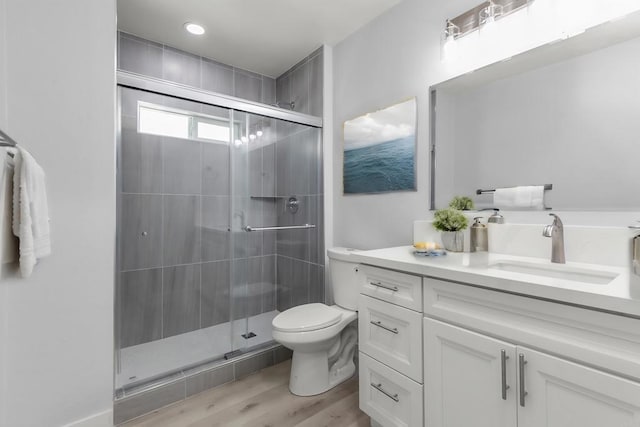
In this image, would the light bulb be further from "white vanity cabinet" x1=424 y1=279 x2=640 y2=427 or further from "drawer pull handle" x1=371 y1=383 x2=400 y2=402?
"drawer pull handle" x1=371 y1=383 x2=400 y2=402

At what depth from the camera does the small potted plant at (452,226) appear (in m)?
1.52

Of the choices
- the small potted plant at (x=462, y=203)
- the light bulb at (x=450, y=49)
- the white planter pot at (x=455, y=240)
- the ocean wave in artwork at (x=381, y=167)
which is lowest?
the white planter pot at (x=455, y=240)

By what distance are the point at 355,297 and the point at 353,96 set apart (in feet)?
4.98

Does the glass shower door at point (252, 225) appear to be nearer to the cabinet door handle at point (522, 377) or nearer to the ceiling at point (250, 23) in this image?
the ceiling at point (250, 23)

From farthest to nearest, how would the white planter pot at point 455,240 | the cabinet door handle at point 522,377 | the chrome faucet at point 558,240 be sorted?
1. the white planter pot at point 455,240
2. the chrome faucet at point 558,240
3. the cabinet door handle at point 522,377

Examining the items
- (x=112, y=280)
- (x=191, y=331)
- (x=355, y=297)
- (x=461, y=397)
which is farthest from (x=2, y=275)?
(x=461, y=397)

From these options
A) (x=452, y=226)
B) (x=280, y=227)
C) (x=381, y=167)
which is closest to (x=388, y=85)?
(x=381, y=167)

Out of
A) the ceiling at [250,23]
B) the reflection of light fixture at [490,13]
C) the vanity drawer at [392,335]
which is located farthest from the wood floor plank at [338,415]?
the ceiling at [250,23]

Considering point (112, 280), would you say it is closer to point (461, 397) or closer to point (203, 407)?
point (203, 407)

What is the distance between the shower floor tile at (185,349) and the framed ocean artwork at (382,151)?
4.27 ft

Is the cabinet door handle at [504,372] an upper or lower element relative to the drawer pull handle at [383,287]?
lower

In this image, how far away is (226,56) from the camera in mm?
2662

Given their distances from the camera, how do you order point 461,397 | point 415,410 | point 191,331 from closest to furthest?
point 461,397, point 415,410, point 191,331

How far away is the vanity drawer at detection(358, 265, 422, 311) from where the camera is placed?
124cm
